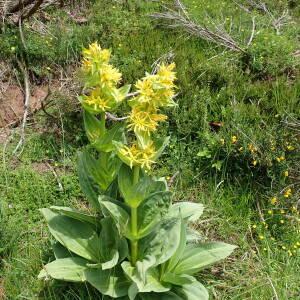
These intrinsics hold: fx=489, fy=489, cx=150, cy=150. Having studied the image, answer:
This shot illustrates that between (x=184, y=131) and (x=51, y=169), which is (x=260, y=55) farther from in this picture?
(x=51, y=169)

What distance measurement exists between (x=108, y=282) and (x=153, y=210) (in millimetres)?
528

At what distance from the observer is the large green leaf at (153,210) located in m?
2.77

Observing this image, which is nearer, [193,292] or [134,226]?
[134,226]

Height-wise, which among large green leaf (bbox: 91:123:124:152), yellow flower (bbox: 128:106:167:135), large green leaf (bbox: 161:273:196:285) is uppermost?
yellow flower (bbox: 128:106:167:135)

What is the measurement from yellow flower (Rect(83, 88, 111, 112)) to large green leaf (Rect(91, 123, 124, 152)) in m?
0.16

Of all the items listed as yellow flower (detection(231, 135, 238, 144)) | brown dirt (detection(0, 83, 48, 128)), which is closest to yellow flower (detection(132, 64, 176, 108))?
yellow flower (detection(231, 135, 238, 144))

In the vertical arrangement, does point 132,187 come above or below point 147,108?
A: below

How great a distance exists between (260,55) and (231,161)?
1437 mm

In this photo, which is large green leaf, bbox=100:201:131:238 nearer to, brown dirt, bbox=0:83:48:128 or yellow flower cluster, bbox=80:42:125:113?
yellow flower cluster, bbox=80:42:125:113

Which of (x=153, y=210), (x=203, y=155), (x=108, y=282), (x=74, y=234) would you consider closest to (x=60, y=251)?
(x=74, y=234)

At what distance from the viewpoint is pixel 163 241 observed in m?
2.89

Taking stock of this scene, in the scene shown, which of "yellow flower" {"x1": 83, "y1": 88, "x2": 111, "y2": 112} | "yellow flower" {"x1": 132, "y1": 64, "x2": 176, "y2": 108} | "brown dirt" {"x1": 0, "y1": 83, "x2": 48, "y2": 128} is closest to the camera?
"yellow flower" {"x1": 132, "y1": 64, "x2": 176, "y2": 108}

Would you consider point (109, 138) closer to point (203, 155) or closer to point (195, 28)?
point (203, 155)

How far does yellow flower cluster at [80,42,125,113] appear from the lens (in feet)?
8.34
